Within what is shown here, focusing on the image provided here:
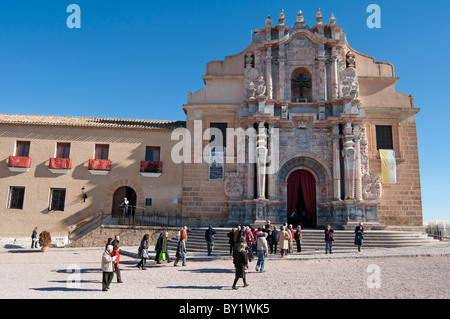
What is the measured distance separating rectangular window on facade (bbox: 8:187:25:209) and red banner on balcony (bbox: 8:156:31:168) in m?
1.54

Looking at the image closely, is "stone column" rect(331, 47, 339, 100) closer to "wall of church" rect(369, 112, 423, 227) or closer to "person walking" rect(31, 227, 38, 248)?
"wall of church" rect(369, 112, 423, 227)

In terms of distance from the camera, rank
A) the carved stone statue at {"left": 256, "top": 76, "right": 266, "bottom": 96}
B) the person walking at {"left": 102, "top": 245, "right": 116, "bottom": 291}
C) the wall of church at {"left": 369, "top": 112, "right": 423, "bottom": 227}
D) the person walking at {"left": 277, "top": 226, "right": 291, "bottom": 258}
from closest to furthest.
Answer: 1. the person walking at {"left": 102, "top": 245, "right": 116, "bottom": 291}
2. the person walking at {"left": 277, "top": 226, "right": 291, "bottom": 258}
3. the wall of church at {"left": 369, "top": 112, "right": 423, "bottom": 227}
4. the carved stone statue at {"left": 256, "top": 76, "right": 266, "bottom": 96}

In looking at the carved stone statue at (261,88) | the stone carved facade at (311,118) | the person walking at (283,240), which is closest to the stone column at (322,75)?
the stone carved facade at (311,118)

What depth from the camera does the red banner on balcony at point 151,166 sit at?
948 inches

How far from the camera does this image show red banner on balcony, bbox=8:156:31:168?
23.7m

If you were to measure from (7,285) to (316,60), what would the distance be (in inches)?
851

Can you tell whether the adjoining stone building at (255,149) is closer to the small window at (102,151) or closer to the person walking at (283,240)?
the small window at (102,151)

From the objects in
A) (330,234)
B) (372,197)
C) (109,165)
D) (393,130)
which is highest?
(393,130)

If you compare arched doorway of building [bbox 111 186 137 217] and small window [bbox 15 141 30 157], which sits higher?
small window [bbox 15 141 30 157]

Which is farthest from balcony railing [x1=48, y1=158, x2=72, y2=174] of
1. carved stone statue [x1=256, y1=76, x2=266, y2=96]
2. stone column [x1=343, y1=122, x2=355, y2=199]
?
stone column [x1=343, y1=122, x2=355, y2=199]

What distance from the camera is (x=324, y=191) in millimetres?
23344

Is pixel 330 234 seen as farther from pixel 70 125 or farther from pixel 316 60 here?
pixel 70 125

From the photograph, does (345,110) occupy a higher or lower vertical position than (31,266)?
higher
